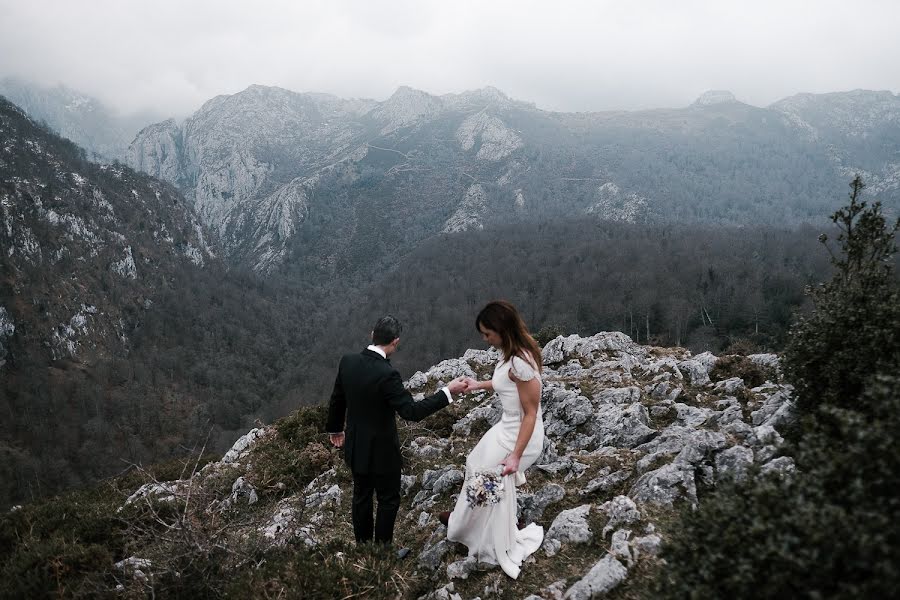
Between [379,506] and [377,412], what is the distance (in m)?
1.25

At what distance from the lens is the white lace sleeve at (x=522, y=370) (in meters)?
4.41

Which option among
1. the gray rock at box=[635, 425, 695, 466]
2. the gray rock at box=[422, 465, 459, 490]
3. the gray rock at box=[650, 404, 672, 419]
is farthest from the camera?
the gray rock at box=[650, 404, 672, 419]

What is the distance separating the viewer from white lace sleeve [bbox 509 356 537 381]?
4.41 meters

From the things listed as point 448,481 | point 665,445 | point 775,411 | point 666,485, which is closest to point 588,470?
point 665,445

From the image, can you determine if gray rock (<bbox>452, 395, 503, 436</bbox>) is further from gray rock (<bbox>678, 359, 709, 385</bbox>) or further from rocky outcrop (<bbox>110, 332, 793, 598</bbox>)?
gray rock (<bbox>678, 359, 709, 385</bbox>)

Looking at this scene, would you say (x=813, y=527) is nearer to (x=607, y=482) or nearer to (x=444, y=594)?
(x=444, y=594)

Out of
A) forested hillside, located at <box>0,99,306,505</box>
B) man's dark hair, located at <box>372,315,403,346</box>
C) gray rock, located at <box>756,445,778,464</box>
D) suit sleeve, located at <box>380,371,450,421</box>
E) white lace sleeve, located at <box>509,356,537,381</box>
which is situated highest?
man's dark hair, located at <box>372,315,403,346</box>

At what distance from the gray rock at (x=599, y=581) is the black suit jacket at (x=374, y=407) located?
207 centimetres

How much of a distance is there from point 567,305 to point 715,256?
38440 millimetres

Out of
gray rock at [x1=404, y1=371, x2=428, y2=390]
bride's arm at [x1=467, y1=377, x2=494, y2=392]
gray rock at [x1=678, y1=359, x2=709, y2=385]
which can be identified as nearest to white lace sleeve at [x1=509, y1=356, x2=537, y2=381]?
bride's arm at [x1=467, y1=377, x2=494, y2=392]

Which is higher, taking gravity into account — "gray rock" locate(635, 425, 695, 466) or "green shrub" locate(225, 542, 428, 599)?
"gray rock" locate(635, 425, 695, 466)

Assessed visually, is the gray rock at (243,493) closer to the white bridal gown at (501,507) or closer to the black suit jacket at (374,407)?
the black suit jacket at (374,407)

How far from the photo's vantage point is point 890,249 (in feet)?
17.5

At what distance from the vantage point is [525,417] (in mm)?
4547
